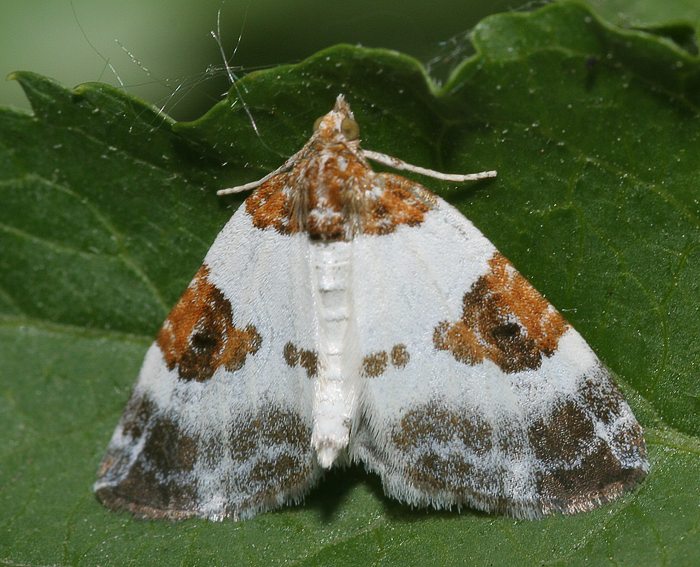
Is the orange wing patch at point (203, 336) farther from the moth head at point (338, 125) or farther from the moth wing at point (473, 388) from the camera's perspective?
the moth head at point (338, 125)

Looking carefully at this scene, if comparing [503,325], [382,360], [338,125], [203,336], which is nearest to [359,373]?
[382,360]

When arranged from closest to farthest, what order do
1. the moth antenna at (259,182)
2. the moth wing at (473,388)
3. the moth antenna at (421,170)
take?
the moth wing at (473,388)
the moth antenna at (421,170)
the moth antenna at (259,182)

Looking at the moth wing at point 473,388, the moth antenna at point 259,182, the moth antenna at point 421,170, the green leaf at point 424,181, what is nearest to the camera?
the green leaf at point 424,181

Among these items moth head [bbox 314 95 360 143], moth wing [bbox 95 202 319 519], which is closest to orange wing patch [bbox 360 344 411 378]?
moth wing [bbox 95 202 319 519]

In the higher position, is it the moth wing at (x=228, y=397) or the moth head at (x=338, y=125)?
the moth head at (x=338, y=125)

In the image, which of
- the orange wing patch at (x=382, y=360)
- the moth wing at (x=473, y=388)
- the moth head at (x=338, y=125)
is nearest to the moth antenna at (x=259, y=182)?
the moth head at (x=338, y=125)

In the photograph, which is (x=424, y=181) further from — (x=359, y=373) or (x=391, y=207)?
(x=359, y=373)

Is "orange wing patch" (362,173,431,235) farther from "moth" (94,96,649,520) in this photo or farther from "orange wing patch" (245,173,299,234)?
"orange wing patch" (245,173,299,234)

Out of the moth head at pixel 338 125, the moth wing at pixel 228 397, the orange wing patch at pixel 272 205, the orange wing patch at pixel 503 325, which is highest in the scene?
the moth head at pixel 338 125
